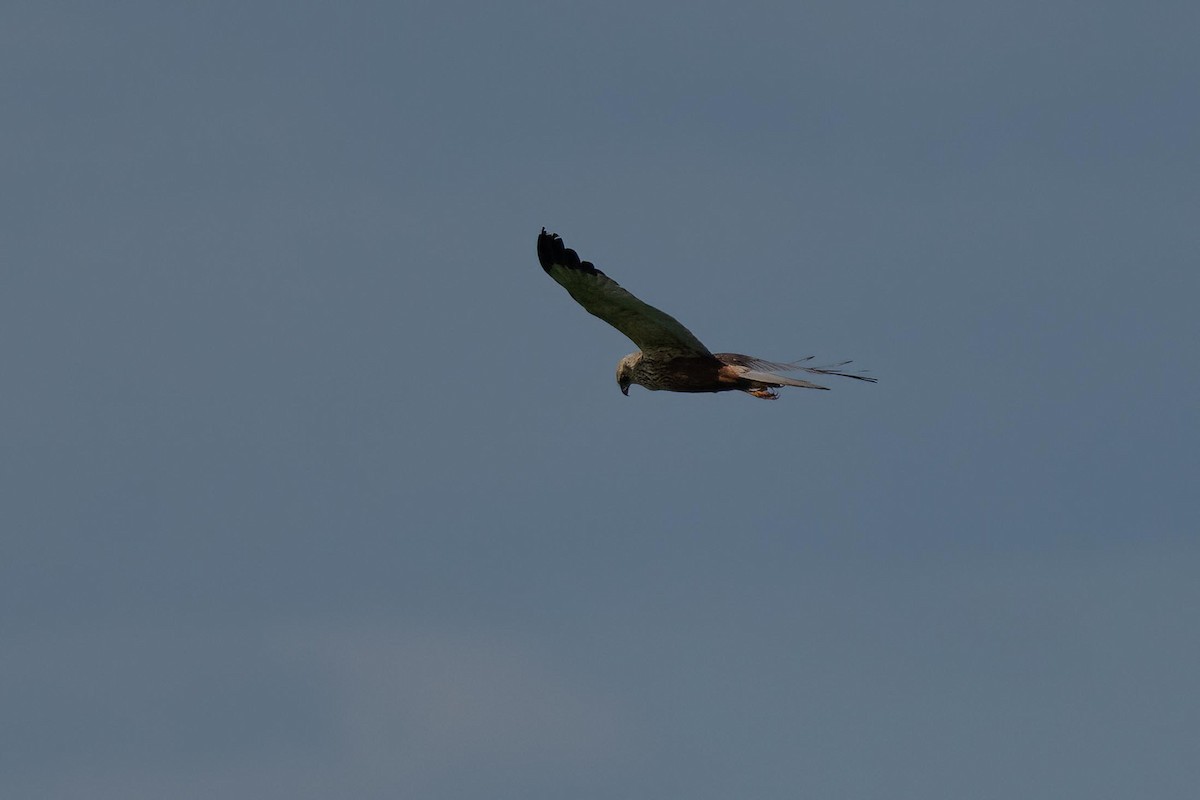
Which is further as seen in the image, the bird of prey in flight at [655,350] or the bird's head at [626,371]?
the bird's head at [626,371]

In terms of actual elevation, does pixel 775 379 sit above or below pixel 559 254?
below

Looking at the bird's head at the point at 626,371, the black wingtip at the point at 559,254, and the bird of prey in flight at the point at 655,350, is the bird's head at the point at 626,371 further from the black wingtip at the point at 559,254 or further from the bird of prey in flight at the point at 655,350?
the black wingtip at the point at 559,254

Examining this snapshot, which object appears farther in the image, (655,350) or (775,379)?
(655,350)

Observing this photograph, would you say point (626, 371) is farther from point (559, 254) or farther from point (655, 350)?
point (559, 254)

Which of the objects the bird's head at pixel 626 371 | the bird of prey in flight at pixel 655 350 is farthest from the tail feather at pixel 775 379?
the bird's head at pixel 626 371

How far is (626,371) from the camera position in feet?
69.4

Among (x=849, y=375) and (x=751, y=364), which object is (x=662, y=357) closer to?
(x=751, y=364)

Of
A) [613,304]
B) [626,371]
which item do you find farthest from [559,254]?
[626,371]

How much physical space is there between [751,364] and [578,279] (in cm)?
242

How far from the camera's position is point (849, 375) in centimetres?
1802

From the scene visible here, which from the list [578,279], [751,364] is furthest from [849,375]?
[578,279]

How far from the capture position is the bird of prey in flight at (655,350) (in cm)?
1898

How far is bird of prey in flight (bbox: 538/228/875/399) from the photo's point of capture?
19.0 m

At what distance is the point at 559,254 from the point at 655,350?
87.9 inches
